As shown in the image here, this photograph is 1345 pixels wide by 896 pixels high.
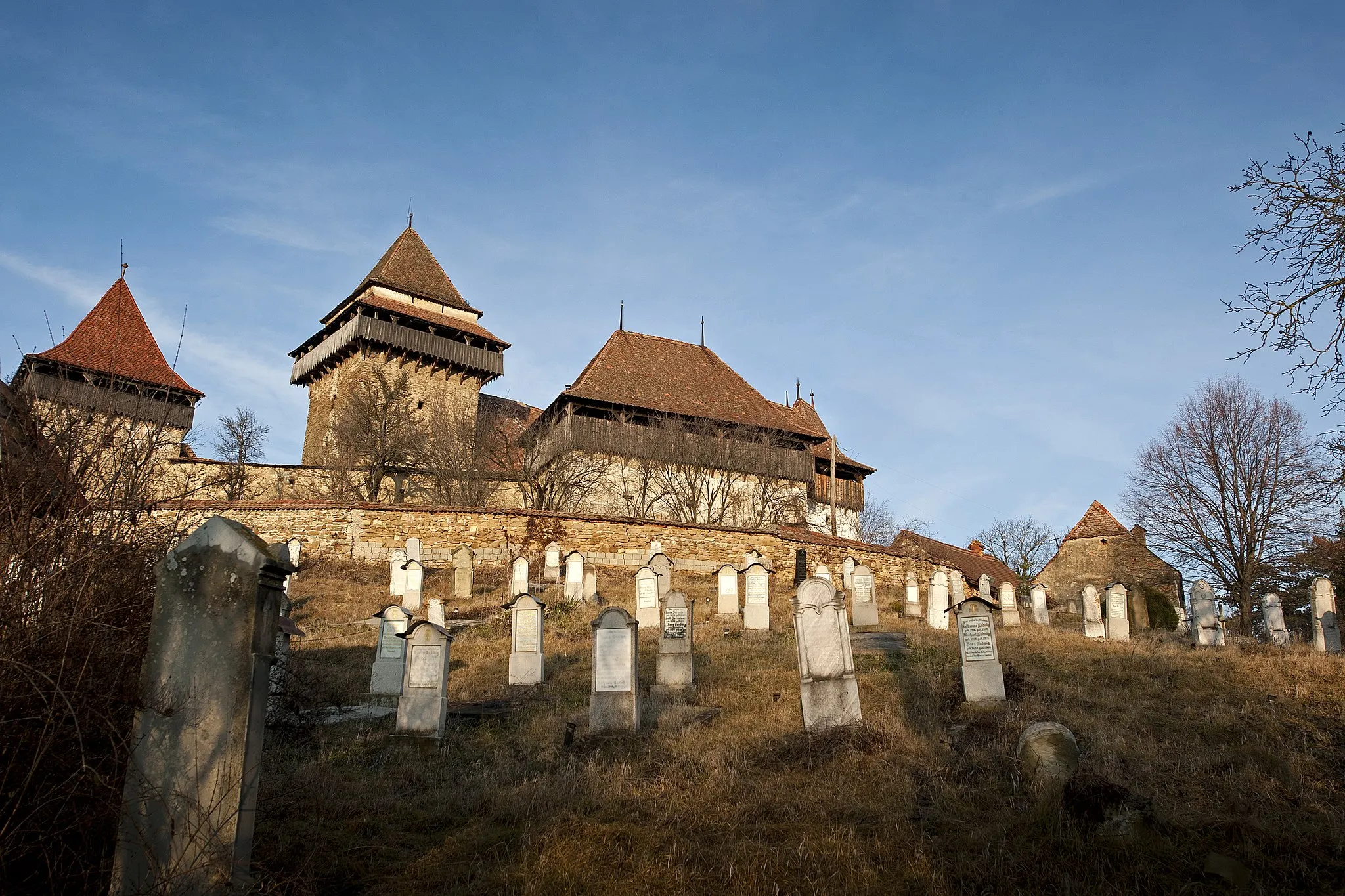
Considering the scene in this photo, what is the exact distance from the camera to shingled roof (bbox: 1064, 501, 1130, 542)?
103 ft

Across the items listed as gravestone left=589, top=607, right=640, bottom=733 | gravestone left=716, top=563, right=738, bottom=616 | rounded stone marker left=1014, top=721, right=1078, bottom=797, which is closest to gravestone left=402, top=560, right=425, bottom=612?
gravestone left=716, top=563, right=738, bottom=616

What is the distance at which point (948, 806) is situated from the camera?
5.75 m

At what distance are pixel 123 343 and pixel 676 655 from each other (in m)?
29.2

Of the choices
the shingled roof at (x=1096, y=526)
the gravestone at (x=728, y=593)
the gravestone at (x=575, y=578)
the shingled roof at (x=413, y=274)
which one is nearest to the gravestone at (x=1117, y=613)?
the gravestone at (x=728, y=593)

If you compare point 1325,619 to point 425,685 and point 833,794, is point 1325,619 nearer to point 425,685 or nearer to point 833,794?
point 833,794

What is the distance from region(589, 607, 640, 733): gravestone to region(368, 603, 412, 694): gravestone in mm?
2919

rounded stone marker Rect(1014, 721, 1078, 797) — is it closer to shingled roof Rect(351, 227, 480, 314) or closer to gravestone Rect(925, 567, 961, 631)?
gravestone Rect(925, 567, 961, 631)

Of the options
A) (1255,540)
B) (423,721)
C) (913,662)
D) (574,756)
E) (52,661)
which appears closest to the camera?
(52,661)

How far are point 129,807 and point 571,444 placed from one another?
26.1m

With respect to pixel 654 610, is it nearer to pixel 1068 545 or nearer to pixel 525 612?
pixel 525 612

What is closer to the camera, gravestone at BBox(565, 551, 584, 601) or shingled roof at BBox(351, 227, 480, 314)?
gravestone at BBox(565, 551, 584, 601)

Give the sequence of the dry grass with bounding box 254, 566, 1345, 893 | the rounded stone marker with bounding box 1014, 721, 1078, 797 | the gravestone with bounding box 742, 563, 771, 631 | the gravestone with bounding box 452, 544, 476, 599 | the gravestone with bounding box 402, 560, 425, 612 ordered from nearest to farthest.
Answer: the dry grass with bounding box 254, 566, 1345, 893 < the rounded stone marker with bounding box 1014, 721, 1078, 797 < the gravestone with bounding box 742, 563, 771, 631 < the gravestone with bounding box 402, 560, 425, 612 < the gravestone with bounding box 452, 544, 476, 599

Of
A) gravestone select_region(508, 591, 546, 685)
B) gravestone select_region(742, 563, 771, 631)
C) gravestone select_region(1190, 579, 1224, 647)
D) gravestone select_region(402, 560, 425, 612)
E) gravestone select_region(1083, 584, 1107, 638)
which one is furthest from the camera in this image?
gravestone select_region(402, 560, 425, 612)

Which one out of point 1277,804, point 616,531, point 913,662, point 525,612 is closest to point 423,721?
point 525,612
